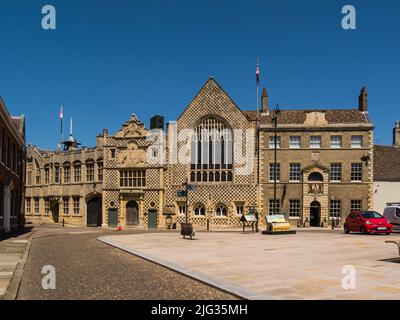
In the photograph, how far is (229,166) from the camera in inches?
1700

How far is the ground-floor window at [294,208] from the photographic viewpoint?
42100 millimetres

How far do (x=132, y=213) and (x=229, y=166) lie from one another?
10.8 m

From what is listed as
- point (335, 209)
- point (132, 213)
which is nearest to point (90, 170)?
point (132, 213)

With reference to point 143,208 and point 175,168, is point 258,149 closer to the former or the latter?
point 175,168

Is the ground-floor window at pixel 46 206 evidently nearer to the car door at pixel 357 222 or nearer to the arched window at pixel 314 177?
the arched window at pixel 314 177

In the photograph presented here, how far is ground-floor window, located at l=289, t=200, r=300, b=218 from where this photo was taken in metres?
42.1

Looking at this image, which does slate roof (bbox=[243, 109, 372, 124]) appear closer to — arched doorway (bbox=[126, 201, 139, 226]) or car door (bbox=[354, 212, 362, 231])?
arched doorway (bbox=[126, 201, 139, 226])

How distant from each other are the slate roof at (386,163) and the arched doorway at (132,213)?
76.7 feet

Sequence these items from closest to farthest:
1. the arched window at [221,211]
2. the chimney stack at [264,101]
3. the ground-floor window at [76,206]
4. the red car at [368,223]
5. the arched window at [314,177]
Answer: the red car at [368,223]
the arched window at [314,177]
the arched window at [221,211]
the chimney stack at [264,101]
the ground-floor window at [76,206]

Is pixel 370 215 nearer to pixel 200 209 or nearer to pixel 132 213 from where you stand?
pixel 200 209

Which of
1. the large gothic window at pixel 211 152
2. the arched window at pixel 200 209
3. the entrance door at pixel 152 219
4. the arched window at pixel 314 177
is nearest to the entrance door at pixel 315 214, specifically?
the arched window at pixel 314 177

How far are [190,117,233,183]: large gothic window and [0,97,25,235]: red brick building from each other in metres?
15.8

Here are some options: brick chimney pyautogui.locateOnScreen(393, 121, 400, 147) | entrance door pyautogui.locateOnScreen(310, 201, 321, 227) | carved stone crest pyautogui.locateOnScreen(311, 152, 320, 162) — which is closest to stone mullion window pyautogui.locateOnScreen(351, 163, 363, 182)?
carved stone crest pyautogui.locateOnScreen(311, 152, 320, 162)
